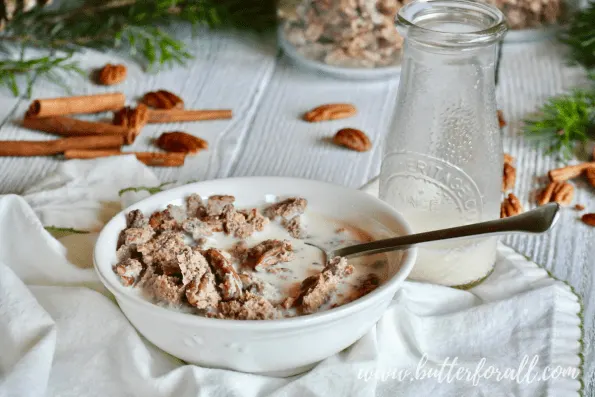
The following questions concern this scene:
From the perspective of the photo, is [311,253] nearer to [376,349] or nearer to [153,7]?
[376,349]

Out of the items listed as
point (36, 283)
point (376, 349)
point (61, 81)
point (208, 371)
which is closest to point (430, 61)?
point (376, 349)

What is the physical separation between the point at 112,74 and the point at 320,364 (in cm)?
112

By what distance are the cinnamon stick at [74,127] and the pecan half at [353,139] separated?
0.41 meters

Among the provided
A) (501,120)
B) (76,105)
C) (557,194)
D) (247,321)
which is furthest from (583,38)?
(247,321)

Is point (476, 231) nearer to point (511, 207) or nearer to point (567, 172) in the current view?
point (511, 207)

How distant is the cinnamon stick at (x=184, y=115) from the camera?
1693 mm

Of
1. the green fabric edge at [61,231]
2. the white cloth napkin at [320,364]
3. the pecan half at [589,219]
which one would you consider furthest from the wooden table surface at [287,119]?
the green fabric edge at [61,231]

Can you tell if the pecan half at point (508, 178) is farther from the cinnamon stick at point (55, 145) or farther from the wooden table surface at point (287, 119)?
the cinnamon stick at point (55, 145)

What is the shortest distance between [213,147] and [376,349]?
29.9 inches

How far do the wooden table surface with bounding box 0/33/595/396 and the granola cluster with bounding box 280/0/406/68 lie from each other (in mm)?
74

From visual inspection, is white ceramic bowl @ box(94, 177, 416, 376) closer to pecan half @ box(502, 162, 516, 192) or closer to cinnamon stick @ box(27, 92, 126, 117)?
pecan half @ box(502, 162, 516, 192)

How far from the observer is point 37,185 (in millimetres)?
1380

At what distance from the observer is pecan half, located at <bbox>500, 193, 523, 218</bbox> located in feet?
4.49

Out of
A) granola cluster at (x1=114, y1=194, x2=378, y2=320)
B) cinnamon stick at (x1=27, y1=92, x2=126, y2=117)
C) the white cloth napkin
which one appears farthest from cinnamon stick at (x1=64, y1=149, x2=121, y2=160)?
granola cluster at (x1=114, y1=194, x2=378, y2=320)
